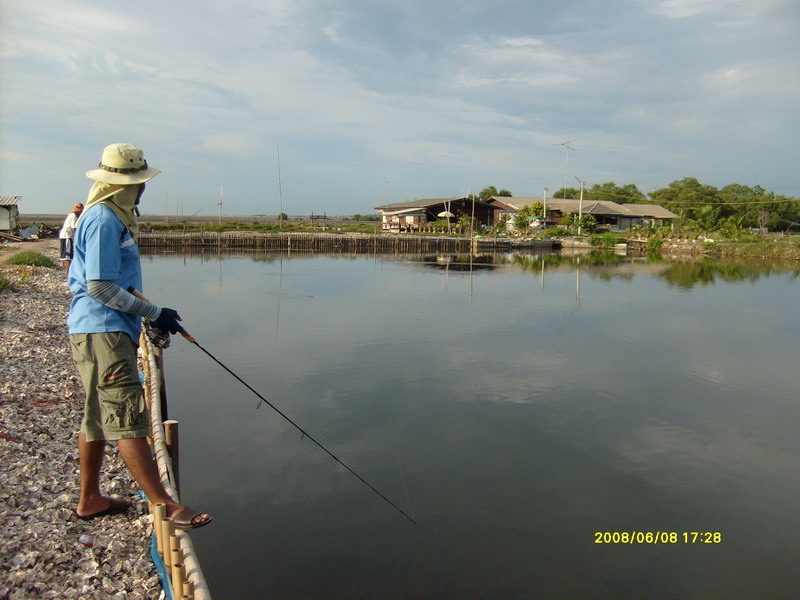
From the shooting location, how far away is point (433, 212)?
5347cm

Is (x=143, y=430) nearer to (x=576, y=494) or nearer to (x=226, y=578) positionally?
(x=226, y=578)

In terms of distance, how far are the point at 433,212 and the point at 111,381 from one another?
2026 inches

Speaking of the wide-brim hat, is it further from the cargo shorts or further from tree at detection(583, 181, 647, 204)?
tree at detection(583, 181, 647, 204)

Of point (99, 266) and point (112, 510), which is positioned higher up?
point (99, 266)

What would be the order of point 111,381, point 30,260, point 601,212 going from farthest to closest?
point 601,212 < point 30,260 < point 111,381

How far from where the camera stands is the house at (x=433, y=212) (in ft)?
171

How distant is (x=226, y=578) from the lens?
3.90 metres

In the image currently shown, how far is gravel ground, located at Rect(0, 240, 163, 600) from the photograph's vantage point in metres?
2.88

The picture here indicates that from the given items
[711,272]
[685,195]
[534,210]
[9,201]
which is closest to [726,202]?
[685,195]

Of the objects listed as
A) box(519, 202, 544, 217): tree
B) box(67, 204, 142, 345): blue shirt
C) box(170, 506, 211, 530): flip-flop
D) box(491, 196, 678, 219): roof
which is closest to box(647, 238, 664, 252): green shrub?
box(491, 196, 678, 219): roof

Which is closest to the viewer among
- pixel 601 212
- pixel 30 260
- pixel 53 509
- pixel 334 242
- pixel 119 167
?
pixel 119 167

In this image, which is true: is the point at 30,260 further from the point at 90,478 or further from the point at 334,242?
the point at 334,242

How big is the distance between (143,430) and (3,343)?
5.19m

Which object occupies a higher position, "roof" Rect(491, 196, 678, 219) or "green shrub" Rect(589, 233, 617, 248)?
"roof" Rect(491, 196, 678, 219)
